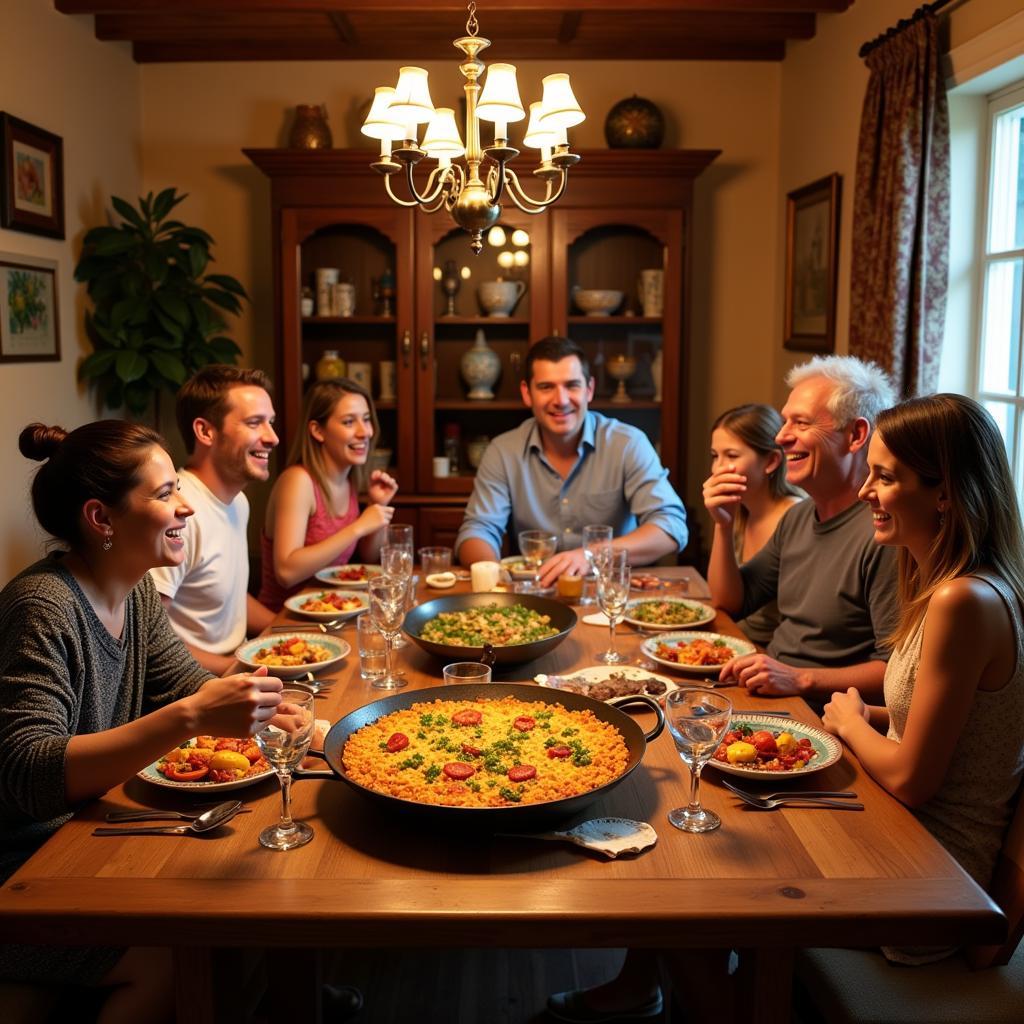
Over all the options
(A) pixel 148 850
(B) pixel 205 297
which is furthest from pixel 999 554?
(B) pixel 205 297

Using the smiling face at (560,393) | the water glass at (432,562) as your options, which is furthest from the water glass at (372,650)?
the smiling face at (560,393)

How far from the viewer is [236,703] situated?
137 centimetres

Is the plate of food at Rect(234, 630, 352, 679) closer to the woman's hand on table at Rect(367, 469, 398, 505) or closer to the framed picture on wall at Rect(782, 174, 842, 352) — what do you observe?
the woman's hand on table at Rect(367, 469, 398, 505)

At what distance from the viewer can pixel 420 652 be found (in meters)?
2.18

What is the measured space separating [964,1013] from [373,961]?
140cm

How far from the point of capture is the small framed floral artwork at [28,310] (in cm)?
358

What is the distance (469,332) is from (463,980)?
2991mm

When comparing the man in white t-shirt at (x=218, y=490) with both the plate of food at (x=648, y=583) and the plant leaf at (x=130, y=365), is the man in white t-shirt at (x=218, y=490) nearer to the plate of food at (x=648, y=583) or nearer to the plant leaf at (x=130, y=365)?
the plate of food at (x=648, y=583)

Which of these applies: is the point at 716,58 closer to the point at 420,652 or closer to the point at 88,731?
the point at 420,652

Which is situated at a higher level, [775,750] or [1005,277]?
[1005,277]

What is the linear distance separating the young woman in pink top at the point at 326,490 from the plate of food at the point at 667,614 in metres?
0.86

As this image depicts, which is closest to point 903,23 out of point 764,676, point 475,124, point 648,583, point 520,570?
point 475,124

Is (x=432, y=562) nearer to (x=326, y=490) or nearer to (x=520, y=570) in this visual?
(x=520, y=570)

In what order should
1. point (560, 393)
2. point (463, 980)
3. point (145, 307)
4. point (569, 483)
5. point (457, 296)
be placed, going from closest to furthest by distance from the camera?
1. point (463, 980)
2. point (560, 393)
3. point (569, 483)
4. point (145, 307)
5. point (457, 296)
